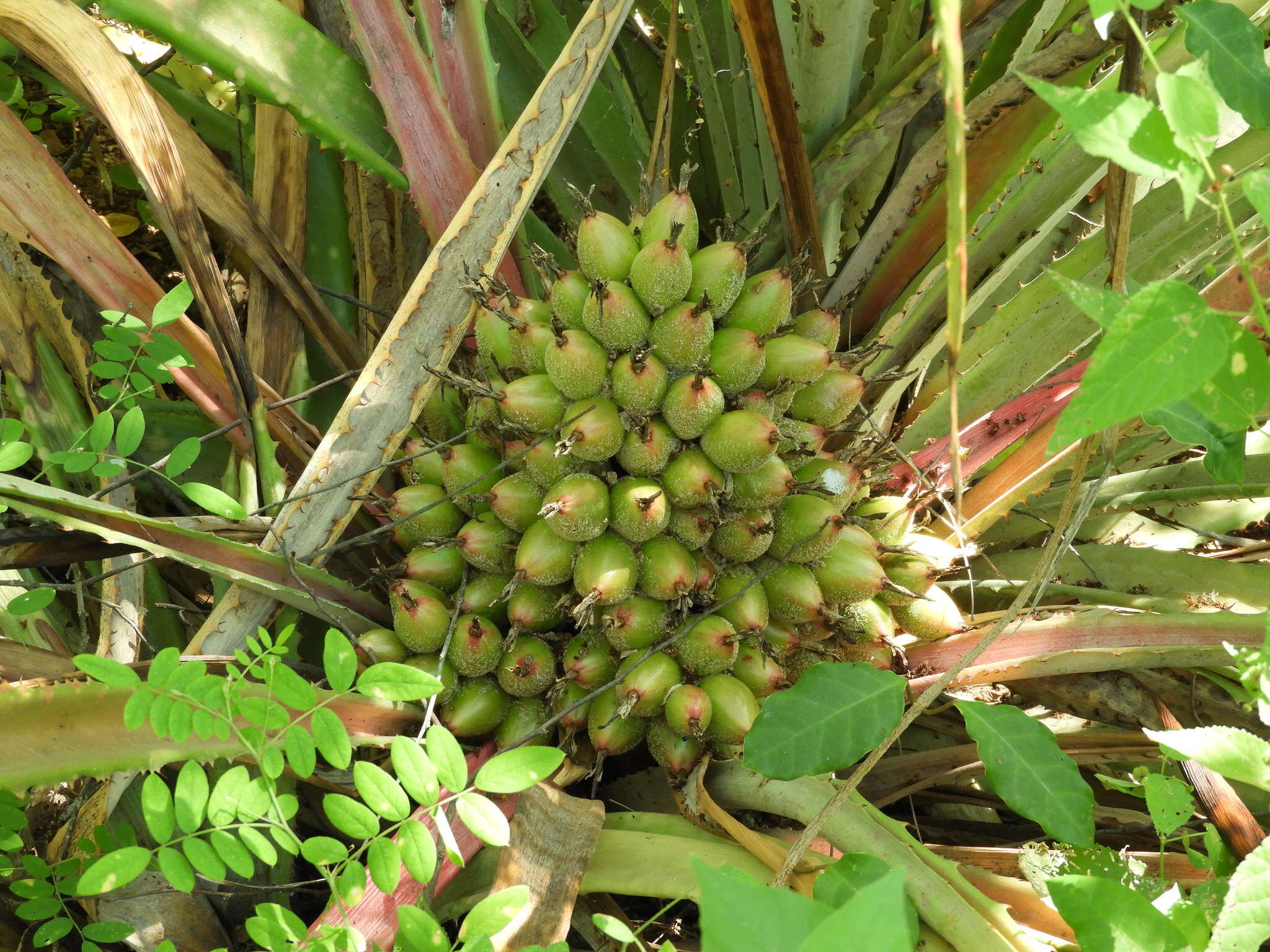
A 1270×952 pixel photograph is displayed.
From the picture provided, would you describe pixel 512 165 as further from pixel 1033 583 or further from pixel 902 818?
pixel 902 818

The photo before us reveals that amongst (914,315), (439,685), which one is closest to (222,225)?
(439,685)

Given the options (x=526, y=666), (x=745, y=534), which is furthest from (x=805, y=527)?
(x=526, y=666)

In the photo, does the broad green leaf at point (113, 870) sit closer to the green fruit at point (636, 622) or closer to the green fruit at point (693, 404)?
the green fruit at point (636, 622)

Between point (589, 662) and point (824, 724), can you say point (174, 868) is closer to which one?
point (589, 662)

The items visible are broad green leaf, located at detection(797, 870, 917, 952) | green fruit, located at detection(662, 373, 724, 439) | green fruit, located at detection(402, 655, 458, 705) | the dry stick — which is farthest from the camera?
green fruit, located at detection(402, 655, 458, 705)

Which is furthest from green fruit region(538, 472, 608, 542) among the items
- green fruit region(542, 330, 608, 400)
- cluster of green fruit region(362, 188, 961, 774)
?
green fruit region(542, 330, 608, 400)

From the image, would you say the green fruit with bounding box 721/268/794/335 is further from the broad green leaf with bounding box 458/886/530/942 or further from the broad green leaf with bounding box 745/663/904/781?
the broad green leaf with bounding box 458/886/530/942
